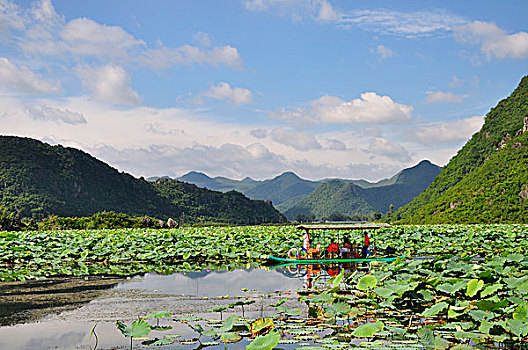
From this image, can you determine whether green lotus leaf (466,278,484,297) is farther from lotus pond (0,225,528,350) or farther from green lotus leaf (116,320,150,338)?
green lotus leaf (116,320,150,338)

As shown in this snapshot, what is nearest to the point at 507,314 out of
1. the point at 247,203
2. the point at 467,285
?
the point at 467,285

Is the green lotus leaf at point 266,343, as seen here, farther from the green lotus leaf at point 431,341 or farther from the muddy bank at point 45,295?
the muddy bank at point 45,295

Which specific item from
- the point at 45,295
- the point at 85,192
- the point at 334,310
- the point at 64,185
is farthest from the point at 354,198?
the point at 334,310

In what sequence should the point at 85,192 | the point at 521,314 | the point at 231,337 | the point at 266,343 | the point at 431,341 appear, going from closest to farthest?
the point at 266,343, the point at 431,341, the point at 521,314, the point at 231,337, the point at 85,192

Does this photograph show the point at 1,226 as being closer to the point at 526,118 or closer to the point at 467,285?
the point at 467,285

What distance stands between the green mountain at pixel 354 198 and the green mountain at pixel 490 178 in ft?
217

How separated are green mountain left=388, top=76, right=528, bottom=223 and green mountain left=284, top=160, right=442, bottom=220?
66.2m

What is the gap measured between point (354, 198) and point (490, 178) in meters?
99.7

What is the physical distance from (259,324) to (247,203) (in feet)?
282

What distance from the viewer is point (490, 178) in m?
68.8

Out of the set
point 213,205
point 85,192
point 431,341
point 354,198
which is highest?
point 354,198

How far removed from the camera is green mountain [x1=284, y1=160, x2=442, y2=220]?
16362 cm

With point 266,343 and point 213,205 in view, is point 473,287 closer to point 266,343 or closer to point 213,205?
point 266,343

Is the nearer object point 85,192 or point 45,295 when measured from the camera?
point 45,295
